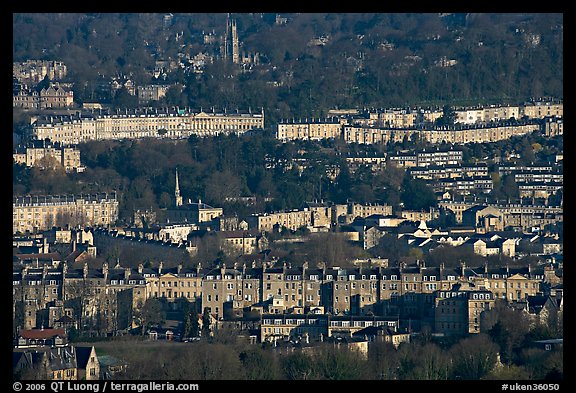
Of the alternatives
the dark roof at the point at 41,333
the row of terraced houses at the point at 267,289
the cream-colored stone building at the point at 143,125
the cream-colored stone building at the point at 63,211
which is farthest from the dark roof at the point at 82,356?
the cream-colored stone building at the point at 143,125

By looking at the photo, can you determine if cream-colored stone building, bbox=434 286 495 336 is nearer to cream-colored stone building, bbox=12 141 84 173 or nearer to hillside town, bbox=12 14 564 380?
hillside town, bbox=12 14 564 380

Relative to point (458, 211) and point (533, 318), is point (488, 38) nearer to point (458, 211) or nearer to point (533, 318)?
point (458, 211)

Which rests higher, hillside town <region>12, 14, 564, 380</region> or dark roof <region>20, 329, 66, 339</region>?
hillside town <region>12, 14, 564, 380</region>

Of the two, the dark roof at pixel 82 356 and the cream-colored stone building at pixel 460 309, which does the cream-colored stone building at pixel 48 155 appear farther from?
the dark roof at pixel 82 356

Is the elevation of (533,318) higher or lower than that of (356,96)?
lower

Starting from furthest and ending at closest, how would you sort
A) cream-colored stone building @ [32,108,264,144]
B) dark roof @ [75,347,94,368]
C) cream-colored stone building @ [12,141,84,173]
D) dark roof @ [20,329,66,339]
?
cream-colored stone building @ [32,108,264,144] → cream-colored stone building @ [12,141,84,173] → dark roof @ [20,329,66,339] → dark roof @ [75,347,94,368]

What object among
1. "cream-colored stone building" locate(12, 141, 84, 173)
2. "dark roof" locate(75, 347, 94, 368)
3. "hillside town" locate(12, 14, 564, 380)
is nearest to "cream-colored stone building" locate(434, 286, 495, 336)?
"hillside town" locate(12, 14, 564, 380)

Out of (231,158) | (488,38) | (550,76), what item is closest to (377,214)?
(231,158)

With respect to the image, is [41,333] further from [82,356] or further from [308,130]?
[308,130]
